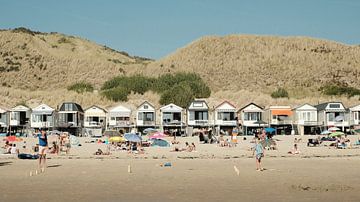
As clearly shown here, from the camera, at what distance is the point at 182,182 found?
58.1ft

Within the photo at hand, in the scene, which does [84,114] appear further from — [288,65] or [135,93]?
[288,65]

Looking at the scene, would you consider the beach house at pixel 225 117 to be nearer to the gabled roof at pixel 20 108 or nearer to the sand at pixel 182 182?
the gabled roof at pixel 20 108

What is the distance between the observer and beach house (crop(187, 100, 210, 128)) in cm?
6469

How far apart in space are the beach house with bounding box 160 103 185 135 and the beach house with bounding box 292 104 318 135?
1342 cm

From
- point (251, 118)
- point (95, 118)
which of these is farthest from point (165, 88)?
point (251, 118)

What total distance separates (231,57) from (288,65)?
12.9 m

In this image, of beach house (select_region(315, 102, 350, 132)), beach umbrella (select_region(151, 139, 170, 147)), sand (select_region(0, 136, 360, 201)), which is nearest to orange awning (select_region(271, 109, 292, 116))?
beach house (select_region(315, 102, 350, 132))

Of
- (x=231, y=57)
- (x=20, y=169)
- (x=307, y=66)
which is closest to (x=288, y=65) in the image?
(x=307, y=66)

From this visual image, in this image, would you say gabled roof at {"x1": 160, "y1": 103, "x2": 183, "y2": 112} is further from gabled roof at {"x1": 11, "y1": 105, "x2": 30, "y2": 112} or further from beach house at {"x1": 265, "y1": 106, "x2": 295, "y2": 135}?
gabled roof at {"x1": 11, "y1": 105, "x2": 30, "y2": 112}

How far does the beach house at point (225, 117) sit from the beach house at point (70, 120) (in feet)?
53.0

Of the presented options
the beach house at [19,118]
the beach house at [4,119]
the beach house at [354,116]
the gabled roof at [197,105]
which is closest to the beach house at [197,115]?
the gabled roof at [197,105]

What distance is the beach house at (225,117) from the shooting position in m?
64.9

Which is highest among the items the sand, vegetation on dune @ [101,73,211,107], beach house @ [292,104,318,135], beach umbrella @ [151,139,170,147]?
vegetation on dune @ [101,73,211,107]

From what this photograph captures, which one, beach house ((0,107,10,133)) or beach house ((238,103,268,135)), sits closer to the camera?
beach house ((238,103,268,135))
